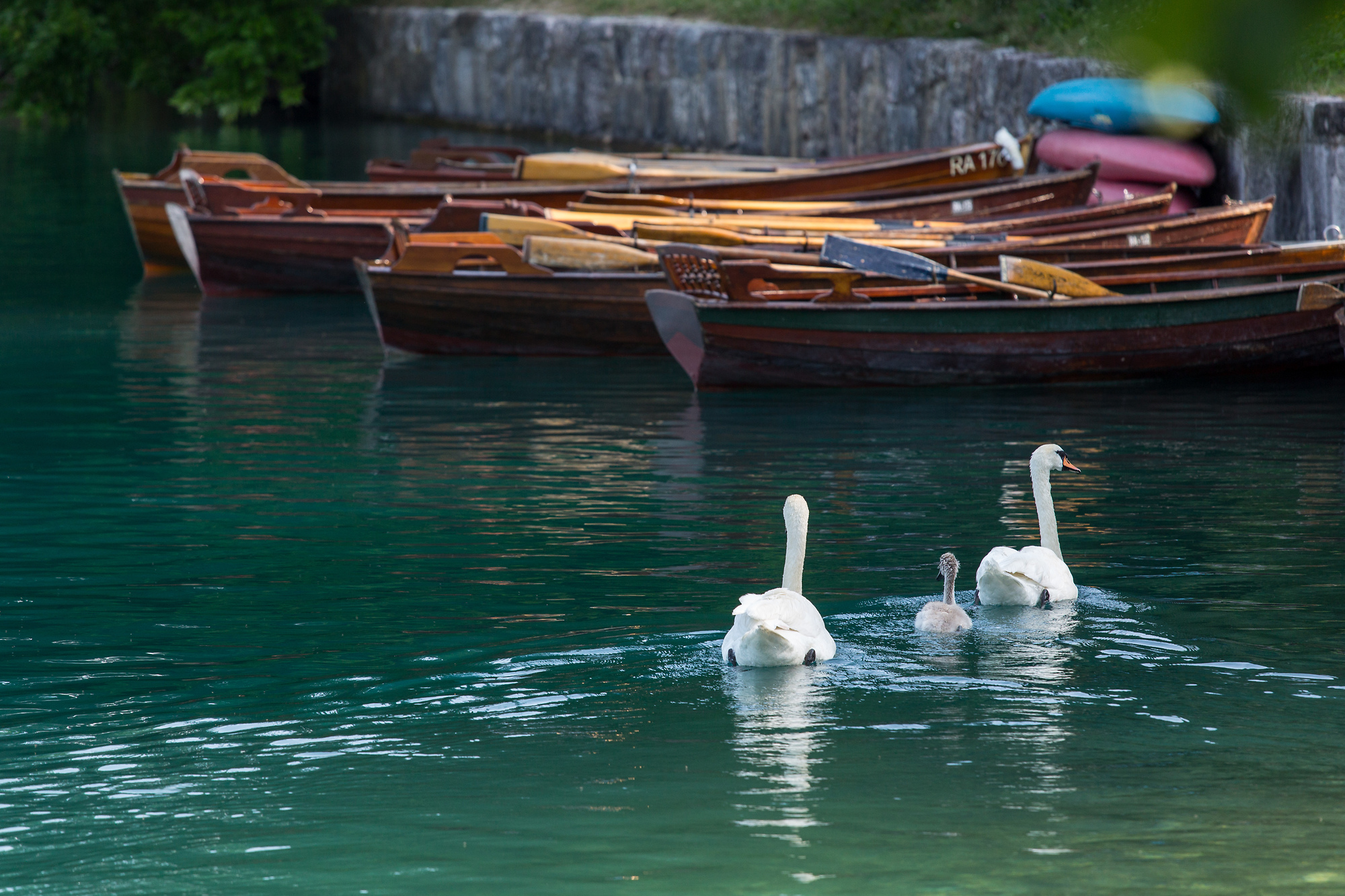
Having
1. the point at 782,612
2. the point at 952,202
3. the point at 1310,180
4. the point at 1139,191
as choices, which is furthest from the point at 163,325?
the point at 782,612

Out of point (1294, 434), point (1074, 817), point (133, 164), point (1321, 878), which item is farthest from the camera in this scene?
point (133, 164)

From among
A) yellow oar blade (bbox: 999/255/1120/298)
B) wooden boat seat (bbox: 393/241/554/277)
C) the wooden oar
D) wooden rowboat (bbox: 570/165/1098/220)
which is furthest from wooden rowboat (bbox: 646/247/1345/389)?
wooden rowboat (bbox: 570/165/1098/220)

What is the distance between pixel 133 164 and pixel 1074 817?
29699mm

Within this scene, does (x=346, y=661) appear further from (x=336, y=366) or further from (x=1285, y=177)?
(x=1285, y=177)

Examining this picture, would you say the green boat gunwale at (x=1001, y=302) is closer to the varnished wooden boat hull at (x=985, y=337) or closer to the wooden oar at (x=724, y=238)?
the varnished wooden boat hull at (x=985, y=337)

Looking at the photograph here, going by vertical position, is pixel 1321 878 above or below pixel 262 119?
below

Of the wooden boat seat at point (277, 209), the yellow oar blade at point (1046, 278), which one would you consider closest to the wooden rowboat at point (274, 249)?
the wooden boat seat at point (277, 209)

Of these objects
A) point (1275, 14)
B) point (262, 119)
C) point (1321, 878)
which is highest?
point (262, 119)

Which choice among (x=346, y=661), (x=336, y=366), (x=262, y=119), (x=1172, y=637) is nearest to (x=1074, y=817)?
(x=1172, y=637)

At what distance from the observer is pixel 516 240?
16344mm

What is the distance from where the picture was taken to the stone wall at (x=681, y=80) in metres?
25.0

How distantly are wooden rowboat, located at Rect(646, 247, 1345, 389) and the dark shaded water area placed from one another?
10.8 inches

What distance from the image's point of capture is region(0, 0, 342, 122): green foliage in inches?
1462

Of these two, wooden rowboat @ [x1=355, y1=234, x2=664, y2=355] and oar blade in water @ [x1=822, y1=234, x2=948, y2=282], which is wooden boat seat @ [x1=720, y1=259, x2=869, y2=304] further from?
wooden rowboat @ [x1=355, y1=234, x2=664, y2=355]
